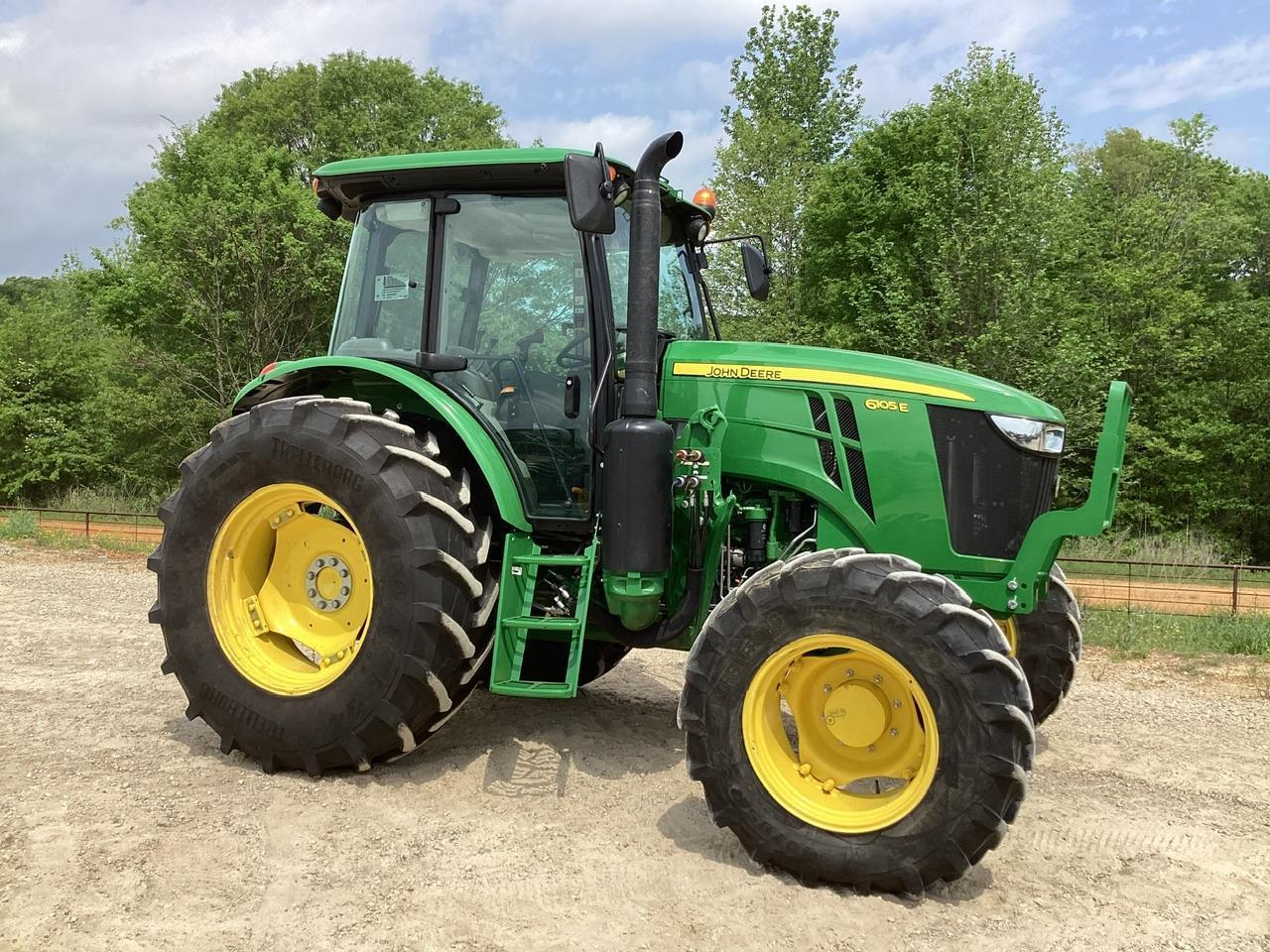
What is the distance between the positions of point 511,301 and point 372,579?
145 cm

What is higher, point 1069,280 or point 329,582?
point 1069,280

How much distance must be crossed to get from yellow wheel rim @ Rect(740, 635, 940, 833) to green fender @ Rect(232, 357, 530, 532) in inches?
56.5

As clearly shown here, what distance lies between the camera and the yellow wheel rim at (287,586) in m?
4.47

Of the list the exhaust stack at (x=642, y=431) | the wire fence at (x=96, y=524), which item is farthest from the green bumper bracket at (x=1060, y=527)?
the wire fence at (x=96, y=524)

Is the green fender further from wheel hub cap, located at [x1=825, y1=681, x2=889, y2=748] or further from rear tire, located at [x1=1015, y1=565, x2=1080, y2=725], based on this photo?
rear tire, located at [x1=1015, y1=565, x2=1080, y2=725]

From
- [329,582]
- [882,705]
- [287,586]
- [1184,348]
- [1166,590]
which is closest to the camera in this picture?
[882,705]

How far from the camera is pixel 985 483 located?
4016 millimetres

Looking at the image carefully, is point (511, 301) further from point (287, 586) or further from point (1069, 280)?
point (1069, 280)

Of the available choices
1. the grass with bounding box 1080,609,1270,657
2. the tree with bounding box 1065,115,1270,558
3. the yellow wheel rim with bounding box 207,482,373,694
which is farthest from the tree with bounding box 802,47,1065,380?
the yellow wheel rim with bounding box 207,482,373,694

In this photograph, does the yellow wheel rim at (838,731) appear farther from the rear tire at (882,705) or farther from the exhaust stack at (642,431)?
the exhaust stack at (642,431)

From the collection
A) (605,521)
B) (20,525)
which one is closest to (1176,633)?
(605,521)

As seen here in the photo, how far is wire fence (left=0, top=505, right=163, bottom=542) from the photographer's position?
14.9 m

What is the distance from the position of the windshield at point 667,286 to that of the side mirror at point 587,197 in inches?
26.0

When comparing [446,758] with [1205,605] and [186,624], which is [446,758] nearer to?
[186,624]
